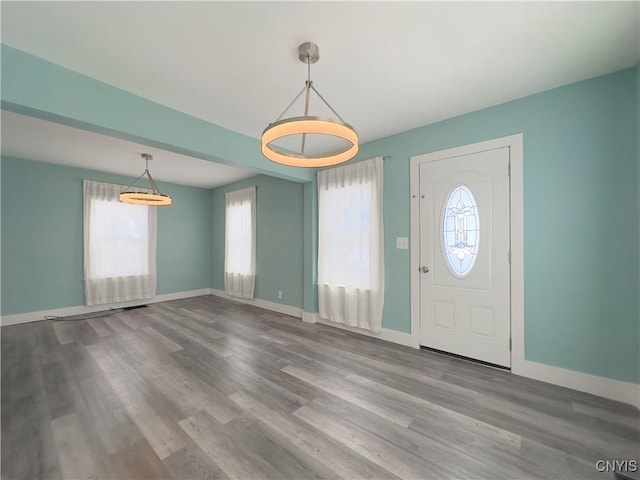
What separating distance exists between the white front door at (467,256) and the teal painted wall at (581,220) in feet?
0.66

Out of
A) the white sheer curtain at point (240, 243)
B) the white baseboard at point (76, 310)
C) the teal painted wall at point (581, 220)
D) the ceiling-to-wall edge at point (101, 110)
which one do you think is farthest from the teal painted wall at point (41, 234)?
the teal painted wall at point (581, 220)

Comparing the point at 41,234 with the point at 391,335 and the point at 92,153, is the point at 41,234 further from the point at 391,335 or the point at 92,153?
the point at 391,335

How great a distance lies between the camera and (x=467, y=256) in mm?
2865

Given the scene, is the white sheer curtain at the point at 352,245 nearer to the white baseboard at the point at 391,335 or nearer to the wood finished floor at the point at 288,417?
the white baseboard at the point at 391,335

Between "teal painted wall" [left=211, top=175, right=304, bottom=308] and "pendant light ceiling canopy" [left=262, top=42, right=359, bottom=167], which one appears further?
"teal painted wall" [left=211, top=175, right=304, bottom=308]

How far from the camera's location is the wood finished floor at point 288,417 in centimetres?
153

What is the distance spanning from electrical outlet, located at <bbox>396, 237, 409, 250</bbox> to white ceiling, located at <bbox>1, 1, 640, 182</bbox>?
5.13 ft

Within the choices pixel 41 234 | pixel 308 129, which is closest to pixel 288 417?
pixel 308 129

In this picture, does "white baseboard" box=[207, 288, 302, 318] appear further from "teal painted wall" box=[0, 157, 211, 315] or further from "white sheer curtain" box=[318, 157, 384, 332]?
"teal painted wall" box=[0, 157, 211, 315]

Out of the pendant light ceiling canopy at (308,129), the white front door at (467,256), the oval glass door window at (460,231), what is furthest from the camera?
the oval glass door window at (460,231)

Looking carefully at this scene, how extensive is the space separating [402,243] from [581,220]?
5.38 ft

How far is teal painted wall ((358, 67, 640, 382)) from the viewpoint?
2098mm

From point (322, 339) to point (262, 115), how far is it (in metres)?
2.89

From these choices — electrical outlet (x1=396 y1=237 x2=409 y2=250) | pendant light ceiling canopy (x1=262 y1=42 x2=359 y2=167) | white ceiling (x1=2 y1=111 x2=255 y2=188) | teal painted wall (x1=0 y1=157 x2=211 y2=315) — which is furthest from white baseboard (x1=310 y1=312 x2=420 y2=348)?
teal painted wall (x1=0 y1=157 x2=211 y2=315)
